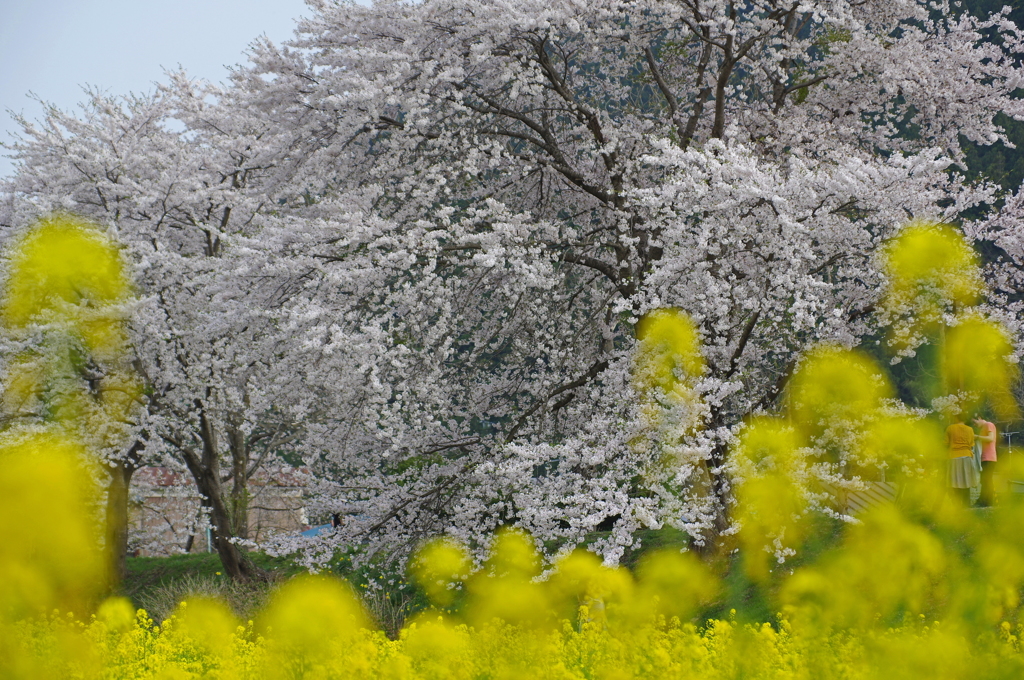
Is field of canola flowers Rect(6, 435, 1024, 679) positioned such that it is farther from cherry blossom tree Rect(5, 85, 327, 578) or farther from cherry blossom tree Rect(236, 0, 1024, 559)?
cherry blossom tree Rect(5, 85, 327, 578)

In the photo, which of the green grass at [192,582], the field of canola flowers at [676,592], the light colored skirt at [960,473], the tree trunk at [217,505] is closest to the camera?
the field of canola flowers at [676,592]

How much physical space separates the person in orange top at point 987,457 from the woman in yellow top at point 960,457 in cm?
26

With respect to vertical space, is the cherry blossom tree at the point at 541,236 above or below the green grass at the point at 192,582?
above

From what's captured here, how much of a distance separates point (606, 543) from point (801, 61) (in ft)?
25.3

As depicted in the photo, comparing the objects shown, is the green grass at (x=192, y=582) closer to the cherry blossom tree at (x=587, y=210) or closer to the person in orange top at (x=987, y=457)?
the cherry blossom tree at (x=587, y=210)

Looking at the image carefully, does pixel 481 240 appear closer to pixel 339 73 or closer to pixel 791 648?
pixel 339 73

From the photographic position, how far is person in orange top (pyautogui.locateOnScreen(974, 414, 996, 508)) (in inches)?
307

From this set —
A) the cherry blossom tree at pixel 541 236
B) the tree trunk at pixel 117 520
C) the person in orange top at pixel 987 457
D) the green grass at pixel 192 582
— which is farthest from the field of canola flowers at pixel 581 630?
the tree trunk at pixel 117 520

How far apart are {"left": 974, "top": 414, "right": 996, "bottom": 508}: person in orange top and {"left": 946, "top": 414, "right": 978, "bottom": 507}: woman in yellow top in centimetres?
26

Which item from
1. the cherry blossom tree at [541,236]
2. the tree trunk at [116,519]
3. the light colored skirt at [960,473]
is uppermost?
the cherry blossom tree at [541,236]

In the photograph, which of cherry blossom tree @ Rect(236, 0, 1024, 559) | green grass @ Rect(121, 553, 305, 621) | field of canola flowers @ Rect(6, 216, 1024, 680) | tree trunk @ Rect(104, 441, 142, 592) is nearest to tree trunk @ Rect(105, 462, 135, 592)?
tree trunk @ Rect(104, 441, 142, 592)

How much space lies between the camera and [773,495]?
6.29 metres

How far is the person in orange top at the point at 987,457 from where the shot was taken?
7.81 metres

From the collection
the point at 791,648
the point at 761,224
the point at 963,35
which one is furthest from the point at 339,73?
the point at 791,648
